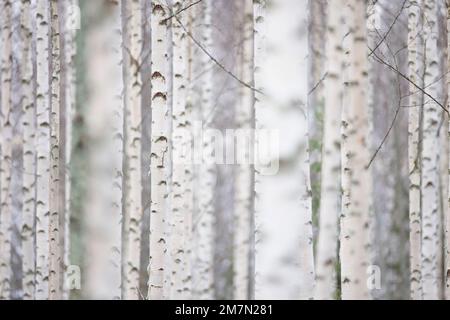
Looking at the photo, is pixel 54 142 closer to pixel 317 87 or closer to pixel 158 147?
pixel 158 147

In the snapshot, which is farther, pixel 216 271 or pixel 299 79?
pixel 216 271

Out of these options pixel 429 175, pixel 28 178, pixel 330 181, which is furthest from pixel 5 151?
pixel 429 175

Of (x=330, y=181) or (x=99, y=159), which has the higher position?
(x=99, y=159)

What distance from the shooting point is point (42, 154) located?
17.6 ft

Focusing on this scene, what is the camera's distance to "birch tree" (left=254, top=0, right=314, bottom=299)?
332 cm

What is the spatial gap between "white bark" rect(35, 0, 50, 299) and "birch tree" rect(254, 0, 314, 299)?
2540mm

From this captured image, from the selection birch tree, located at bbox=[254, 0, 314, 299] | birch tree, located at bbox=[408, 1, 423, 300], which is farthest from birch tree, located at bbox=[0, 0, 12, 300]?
birch tree, located at bbox=[408, 1, 423, 300]

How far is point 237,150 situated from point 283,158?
6.22 metres

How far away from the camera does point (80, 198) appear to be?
3.79 m

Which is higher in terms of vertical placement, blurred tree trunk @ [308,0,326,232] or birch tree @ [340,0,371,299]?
blurred tree trunk @ [308,0,326,232]

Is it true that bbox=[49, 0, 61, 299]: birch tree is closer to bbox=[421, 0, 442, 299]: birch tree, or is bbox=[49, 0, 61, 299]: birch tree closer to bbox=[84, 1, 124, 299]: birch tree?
bbox=[84, 1, 124, 299]: birch tree
